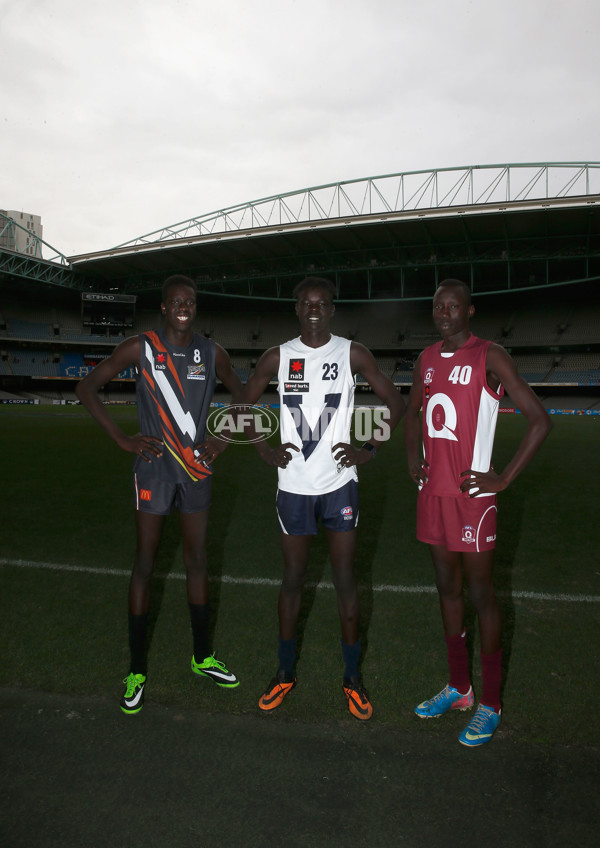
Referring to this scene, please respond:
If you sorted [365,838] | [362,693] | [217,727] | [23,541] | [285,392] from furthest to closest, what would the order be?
[23,541], [285,392], [362,693], [217,727], [365,838]

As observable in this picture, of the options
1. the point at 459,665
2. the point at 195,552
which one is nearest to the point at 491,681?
the point at 459,665

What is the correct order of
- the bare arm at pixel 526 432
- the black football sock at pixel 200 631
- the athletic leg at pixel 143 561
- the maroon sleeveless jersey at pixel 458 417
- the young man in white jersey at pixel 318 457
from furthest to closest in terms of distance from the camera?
the black football sock at pixel 200 631 → the athletic leg at pixel 143 561 → the young man in white jersey at pixel 318 457 → the maroon sleeveless jersey at pixel 458 417 → the bare arm at pixel 526 432

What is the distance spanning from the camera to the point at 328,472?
10.4 feet

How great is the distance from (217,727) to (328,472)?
1.48 metres

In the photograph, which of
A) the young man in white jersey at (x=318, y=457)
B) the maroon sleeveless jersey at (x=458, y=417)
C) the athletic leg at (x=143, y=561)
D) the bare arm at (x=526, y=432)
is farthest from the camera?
the athletic leg at (x=143, y=561)

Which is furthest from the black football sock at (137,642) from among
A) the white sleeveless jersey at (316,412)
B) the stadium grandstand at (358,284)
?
the stadium grandstand at (358,284)

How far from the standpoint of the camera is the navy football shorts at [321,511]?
3170mm

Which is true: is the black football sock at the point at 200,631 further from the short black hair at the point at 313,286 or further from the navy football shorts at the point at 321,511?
the short black hair at the point at 313,286

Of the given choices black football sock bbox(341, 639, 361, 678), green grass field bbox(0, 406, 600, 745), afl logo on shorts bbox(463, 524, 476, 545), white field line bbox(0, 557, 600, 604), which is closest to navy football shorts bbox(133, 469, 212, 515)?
green grass field bbox(0, 406, 600, 745)

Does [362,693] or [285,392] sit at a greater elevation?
[285,392]

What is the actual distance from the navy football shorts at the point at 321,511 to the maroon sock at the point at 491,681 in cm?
103

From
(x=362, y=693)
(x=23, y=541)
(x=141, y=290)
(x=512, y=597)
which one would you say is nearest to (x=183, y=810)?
(x=362, y=693)

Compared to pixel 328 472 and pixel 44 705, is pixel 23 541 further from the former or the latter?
pixel 328 472

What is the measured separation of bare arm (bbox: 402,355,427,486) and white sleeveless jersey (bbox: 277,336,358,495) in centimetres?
37
